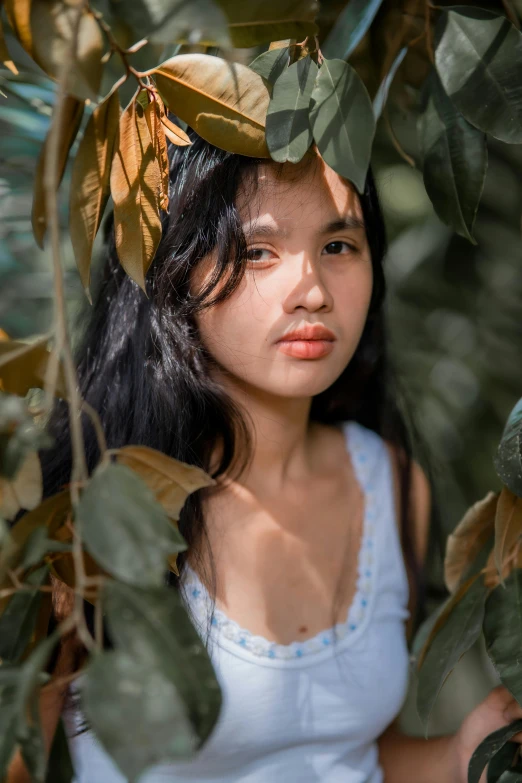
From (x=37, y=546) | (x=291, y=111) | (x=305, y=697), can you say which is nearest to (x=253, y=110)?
(x=291, y=111)

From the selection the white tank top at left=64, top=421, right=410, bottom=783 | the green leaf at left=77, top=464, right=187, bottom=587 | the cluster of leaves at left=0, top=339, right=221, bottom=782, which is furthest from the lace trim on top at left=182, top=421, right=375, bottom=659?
the green leaf at left=77, top=464, right=187, bottom=587

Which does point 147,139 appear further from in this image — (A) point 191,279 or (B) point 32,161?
(B) point 32,161

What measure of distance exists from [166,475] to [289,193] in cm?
43

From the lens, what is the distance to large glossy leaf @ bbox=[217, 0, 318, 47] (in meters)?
0.66

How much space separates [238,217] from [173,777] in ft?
2.32

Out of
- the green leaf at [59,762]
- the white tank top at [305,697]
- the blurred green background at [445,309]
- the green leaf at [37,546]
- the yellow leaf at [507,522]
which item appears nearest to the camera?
the green leaf at [37,546]

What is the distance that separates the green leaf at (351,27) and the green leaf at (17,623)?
1.90ft

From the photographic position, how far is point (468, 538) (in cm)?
87

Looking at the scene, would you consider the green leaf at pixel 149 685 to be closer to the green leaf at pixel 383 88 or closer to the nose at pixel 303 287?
the nose at pixel 303 287

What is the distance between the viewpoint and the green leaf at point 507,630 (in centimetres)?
73

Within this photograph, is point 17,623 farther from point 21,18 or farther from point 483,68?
point 483,68

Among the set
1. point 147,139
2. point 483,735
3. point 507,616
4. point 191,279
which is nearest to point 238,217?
point 191,279

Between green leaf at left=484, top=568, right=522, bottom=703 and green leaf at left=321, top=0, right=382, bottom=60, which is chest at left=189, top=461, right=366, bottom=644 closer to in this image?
green leaf at left=484, top=568, right=522, bottom=703

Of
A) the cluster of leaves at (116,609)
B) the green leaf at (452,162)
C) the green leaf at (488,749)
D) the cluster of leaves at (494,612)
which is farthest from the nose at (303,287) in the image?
the green leaf at (488,749)
